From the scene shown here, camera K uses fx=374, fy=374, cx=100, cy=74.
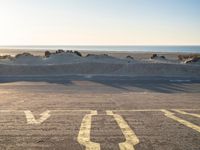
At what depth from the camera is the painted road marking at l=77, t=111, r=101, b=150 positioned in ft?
23.1

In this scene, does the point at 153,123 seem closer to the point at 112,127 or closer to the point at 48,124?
the point at 112,127

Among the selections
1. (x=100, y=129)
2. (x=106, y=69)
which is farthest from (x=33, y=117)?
(x=106, y=69)

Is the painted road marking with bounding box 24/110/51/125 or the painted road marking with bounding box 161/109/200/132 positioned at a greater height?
the painted road marking with bounding box 161/109/200/132

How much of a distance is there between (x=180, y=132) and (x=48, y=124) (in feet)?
11.2

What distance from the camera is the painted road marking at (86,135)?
7.03 meters

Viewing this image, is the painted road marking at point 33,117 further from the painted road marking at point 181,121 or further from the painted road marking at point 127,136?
the painted road marking at point 181,121

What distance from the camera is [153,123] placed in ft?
32.1

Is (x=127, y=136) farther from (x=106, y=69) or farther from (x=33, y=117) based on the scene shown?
(x=106, y=69)

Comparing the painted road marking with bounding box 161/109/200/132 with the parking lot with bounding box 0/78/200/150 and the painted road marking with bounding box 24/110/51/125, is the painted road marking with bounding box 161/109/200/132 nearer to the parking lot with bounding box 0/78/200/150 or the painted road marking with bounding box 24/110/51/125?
the parking lot with bounding box 0/78/200/150

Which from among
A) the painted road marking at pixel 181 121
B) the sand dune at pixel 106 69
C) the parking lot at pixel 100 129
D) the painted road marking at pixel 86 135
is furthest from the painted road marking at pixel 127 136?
the sand dune at pixel 106 69

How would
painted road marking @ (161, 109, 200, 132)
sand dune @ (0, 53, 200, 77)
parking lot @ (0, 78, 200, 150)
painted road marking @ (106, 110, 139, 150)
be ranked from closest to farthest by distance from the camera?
painted road marking @ (106, 110, 139, 150)
parking lot @ (0, 78, 200, 150)
painted road marking @ (161, 109, 200, 132)
sand dune @ (0, 53, 200, 77)

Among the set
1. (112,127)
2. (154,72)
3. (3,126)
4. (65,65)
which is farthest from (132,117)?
(65,65)

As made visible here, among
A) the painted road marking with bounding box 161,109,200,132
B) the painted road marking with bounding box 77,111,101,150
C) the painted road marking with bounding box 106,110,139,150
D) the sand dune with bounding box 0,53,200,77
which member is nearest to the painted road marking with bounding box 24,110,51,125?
the painted road marking with bounding box 77,111,101,150

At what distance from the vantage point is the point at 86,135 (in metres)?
8.09
